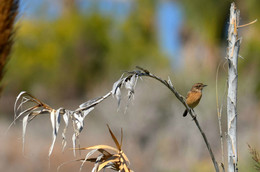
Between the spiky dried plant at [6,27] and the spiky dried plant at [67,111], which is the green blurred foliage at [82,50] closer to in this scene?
the spiky dried plant at [67,111]

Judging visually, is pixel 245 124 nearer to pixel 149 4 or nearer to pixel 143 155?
pixel 143 155

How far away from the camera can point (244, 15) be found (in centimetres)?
2181

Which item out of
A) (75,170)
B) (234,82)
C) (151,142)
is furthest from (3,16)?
(151,142)

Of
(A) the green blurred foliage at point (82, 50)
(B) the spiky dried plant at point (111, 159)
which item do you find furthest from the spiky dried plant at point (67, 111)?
(A) the green blurred foliage at point (82, 50)

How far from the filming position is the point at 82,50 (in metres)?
33.3

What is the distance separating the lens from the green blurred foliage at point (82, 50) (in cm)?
3247

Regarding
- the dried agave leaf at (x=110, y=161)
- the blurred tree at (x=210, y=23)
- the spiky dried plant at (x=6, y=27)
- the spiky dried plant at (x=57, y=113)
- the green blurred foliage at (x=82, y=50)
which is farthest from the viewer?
the green blurred foliage at (x=82, y=50)

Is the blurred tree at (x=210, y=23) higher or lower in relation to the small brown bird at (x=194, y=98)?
higher

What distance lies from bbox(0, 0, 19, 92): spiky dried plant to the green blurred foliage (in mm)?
29719

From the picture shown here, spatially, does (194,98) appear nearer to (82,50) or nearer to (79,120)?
(79,120)

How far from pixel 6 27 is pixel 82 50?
31.7 meters

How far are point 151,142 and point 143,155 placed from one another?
1350mm

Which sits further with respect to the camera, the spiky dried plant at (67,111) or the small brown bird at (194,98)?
the small brown bird at (194,98)

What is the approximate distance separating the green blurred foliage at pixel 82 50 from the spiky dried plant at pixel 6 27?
29719 millimetres
